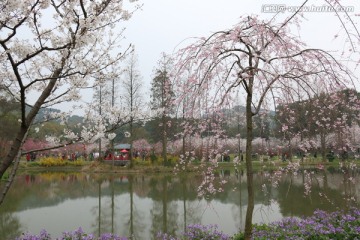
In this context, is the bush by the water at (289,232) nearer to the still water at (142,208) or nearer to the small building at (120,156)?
the still water at (142,208)

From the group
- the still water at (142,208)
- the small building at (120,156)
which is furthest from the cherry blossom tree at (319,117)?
the small building at (120,156)

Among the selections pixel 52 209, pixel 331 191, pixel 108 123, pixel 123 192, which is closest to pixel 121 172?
pixel 123 192

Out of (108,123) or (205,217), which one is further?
(205,217)

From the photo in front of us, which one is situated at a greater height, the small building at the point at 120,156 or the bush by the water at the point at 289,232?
the small building at the point at 120,156

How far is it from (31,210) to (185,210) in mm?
4930

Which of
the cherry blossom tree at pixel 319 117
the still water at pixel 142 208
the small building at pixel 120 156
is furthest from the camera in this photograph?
the small building at pixel 120 156

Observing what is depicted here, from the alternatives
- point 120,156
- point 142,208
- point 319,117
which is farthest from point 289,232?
point 120,156

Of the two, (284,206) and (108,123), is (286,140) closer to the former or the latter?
(108,123)

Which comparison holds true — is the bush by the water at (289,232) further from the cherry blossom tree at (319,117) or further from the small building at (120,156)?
the small building at (120,156)

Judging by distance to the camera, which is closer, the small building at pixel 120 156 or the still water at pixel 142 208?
the still water at pixel 142 208

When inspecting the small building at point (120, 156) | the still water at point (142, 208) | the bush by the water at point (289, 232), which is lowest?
the still water at point (142, 208)

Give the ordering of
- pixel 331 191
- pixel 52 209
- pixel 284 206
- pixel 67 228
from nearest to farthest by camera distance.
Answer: pixel 67 228
pixel 284 206
pixel 52 209
pixel 331 191

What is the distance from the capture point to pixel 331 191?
12203 mm

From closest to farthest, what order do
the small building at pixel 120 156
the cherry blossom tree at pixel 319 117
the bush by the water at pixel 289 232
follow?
the cherry blossom tree at pixel 319 117 < the bush by the water at pixel 289 232 < the small building at pixel 120 156
